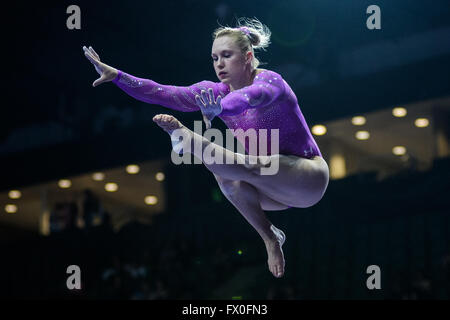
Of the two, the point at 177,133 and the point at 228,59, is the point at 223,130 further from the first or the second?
the point at 177,133

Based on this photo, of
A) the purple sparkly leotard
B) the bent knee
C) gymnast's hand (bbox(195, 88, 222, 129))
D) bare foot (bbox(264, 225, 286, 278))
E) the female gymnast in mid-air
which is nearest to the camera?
gymnast's hand (bbox(195, 88, 222, 129))

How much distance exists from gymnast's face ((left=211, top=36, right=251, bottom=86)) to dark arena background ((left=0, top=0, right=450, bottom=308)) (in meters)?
4.35

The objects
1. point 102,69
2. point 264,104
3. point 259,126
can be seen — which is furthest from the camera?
point 102,69

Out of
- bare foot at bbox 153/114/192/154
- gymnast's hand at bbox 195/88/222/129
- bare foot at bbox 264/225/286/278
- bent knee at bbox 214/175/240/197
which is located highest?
gymnast's hand at bbox 195/88/222/129

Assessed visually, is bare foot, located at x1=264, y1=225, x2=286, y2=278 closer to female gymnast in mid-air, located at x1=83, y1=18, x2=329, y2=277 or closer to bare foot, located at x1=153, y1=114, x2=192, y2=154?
female gymnast in mid-air, located at x1=83, y1=18, x2=329, y2=277

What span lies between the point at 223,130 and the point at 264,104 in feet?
21.0

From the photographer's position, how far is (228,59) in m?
3.82

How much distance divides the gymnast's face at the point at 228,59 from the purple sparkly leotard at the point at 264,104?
0.52ft

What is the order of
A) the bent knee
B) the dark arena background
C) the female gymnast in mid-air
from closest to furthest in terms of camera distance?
the female gymnast in mid-air, the bent knee, the dark arena background

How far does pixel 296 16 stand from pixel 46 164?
5629mm

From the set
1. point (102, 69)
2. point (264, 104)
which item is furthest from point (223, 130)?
point (264, 104)

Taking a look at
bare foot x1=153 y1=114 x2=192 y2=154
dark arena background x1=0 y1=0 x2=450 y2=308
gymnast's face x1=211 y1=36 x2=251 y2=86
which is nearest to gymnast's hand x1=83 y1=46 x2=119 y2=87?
gymnast's face x1=211 y1=36 x2=251 y2=86

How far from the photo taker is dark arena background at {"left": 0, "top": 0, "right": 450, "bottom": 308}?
8.70 m

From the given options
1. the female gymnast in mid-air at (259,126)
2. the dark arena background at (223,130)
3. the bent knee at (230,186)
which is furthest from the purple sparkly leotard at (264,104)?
the dark arena background at (223,130)
